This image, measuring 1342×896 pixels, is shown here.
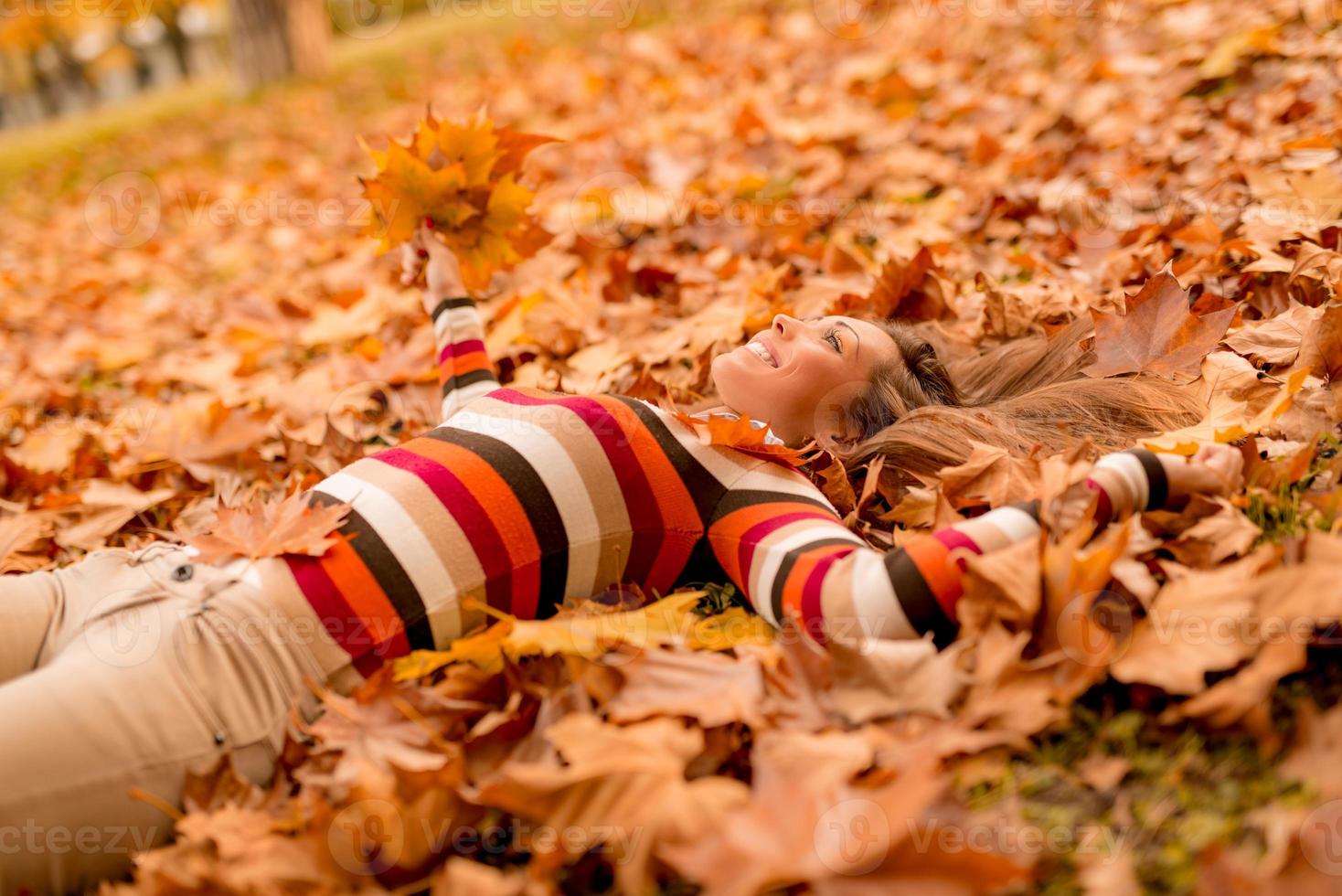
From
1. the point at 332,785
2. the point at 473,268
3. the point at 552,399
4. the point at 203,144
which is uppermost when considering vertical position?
the point at 203,144

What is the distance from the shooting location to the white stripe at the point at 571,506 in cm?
164

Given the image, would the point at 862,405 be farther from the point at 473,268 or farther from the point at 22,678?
the point at 22,678

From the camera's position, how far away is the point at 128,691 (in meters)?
1.34

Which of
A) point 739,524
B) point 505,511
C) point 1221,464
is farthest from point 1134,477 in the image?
point 505,511

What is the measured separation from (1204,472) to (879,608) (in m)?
0.57

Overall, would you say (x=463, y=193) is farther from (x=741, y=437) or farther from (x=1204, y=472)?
(x=1204, y=472)

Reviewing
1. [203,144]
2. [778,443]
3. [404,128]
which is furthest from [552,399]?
[203,144]

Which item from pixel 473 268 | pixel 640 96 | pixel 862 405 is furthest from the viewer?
pixel 640 96

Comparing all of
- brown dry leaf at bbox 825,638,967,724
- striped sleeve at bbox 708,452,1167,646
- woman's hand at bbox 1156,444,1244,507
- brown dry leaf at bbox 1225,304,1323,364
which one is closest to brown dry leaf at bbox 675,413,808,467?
striped sleeve at bbox 708,452,1167,646

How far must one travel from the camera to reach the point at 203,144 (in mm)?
8062

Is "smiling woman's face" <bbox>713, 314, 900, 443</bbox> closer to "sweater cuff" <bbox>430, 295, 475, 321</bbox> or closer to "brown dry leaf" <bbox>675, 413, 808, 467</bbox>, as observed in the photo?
"brown dry leaf" <bbox>675, 413, 808, 467</bbox>

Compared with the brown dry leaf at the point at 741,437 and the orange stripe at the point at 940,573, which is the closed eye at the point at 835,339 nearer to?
the brown dry leaf at the point at 741,437

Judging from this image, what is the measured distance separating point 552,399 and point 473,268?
612 mm

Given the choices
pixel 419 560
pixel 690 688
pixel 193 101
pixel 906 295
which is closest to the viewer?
pixel 690 688
